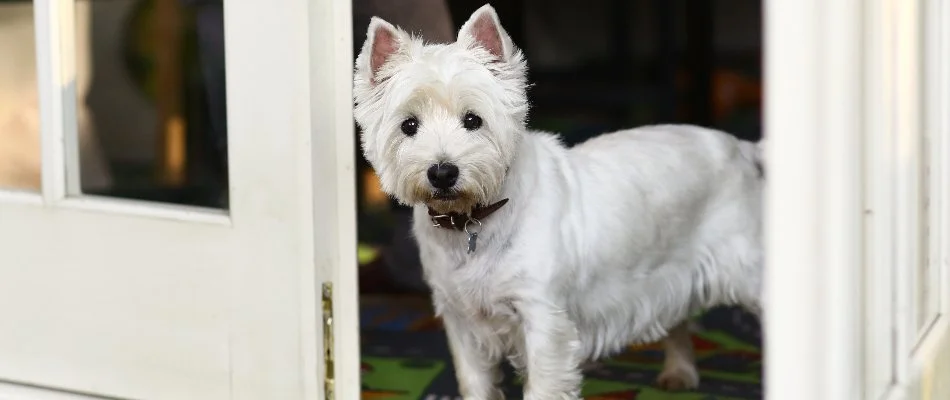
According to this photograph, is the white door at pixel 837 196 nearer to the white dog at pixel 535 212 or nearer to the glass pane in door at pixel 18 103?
the white dog at pixel 535 212

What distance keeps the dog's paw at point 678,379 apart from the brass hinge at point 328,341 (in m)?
0.62

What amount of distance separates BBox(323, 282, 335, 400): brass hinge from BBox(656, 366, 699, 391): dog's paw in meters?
0.62

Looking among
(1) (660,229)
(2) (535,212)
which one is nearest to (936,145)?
(1) (660,229)

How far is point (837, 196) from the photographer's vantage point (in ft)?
3.76

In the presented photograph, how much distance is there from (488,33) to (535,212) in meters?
0.25

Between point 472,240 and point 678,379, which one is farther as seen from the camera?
point 678,379

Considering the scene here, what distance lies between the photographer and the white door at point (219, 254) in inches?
64.3

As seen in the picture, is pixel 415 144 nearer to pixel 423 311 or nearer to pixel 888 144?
pixel 888 144

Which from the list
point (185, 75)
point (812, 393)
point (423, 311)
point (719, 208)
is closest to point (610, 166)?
point (719, 208)

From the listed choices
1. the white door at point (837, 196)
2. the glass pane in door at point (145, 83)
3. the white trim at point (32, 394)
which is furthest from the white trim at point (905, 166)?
the glass pane in door at point (145, 83)

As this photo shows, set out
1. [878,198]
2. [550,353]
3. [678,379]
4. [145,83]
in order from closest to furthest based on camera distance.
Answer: [878,198]
[550,353]
[678,379]
[145,83]

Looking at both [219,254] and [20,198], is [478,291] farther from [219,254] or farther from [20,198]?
[20,198]

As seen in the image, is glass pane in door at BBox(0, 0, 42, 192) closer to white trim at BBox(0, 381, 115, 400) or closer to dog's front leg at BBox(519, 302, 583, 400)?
white trim at BBox(0, 381, 115, 400)

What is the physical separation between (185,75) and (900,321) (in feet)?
8.94
